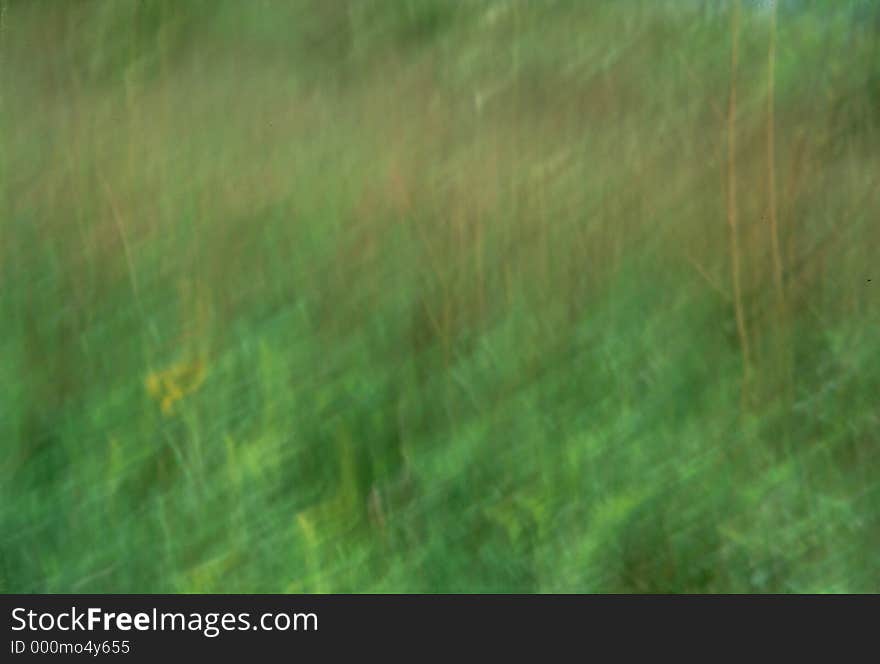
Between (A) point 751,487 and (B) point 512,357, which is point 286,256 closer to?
(B) point 512,357

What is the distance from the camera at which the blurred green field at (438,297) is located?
128cm

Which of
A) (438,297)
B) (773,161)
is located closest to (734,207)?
(773,161)

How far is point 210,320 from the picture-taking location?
135 centimetres

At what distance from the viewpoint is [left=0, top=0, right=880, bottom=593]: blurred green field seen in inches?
50.4

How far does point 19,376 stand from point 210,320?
0.25 meters

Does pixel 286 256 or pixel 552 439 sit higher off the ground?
pixel 286 256

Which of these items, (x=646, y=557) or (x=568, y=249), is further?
(x=568, y=249)

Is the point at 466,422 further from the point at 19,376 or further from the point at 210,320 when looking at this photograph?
the point at 19,376

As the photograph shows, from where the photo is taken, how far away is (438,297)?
4.48 ft

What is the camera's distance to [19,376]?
1.35 meters

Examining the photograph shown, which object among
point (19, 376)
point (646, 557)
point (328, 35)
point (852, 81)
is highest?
point (328, 35)

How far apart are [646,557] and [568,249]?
1.33ft

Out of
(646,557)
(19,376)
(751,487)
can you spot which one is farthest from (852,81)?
(19,376)

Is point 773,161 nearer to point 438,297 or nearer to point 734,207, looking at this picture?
point 734,207
